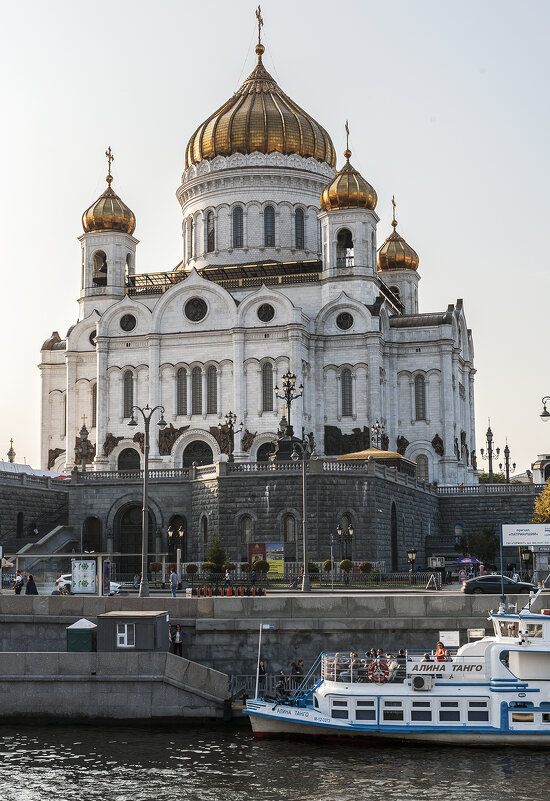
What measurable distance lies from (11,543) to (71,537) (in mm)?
3700

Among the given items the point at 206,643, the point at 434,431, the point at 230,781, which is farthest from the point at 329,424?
the point at 230,781

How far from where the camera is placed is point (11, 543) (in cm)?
6069

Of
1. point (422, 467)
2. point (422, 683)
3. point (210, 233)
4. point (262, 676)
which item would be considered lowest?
point (262, 676)

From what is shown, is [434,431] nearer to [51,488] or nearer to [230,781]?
[51,488]

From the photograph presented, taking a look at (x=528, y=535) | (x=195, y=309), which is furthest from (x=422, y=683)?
(x=195, y=309)

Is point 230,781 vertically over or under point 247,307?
under

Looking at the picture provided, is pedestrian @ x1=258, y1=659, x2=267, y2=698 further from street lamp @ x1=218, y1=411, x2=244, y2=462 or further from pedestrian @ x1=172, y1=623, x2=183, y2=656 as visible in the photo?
street lamp @ x1=218, y1=411, x2=244, y2=462

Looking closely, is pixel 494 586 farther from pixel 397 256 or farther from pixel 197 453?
pixel 397 256

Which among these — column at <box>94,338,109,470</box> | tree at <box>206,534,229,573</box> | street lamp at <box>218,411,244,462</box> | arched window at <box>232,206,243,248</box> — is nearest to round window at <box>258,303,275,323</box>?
street lamp at <box>218,411,244,462</box>

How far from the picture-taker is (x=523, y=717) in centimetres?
2966

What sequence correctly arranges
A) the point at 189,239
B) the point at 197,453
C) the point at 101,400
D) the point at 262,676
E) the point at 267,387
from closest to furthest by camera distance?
the point at 262,676
the point at 267,387
the point at 197,453
the point at 101,400
the point at 189,239

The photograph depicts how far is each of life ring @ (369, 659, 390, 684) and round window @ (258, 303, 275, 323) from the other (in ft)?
163

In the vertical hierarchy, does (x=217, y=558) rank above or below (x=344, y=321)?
below

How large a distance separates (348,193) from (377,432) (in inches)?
681
